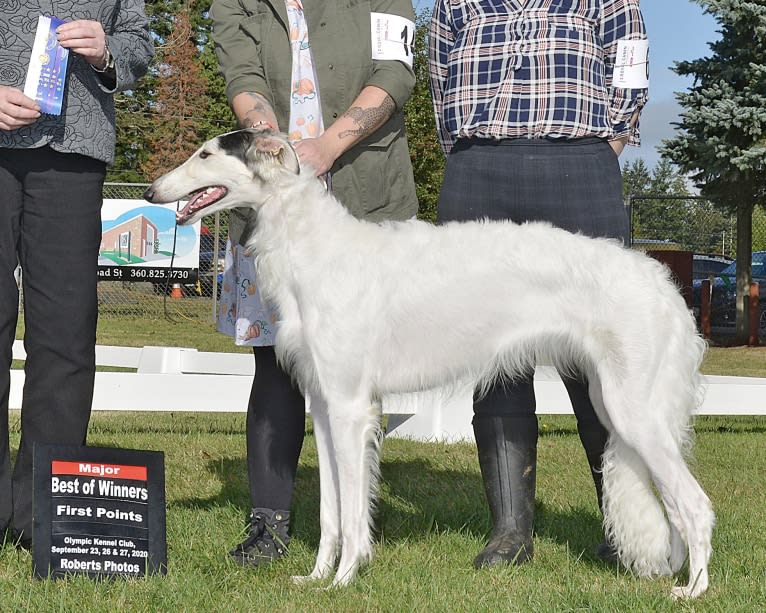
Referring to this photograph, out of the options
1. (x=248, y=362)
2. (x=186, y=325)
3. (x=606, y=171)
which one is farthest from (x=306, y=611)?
(x=186, y=325)

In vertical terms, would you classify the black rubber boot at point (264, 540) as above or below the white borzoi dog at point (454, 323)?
below

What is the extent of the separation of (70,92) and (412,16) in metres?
1.47

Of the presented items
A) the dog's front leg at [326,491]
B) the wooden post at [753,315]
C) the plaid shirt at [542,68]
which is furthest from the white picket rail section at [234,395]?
the wooden post at [753,315]

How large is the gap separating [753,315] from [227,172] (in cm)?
1599

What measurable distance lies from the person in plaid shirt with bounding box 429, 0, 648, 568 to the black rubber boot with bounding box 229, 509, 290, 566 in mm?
840

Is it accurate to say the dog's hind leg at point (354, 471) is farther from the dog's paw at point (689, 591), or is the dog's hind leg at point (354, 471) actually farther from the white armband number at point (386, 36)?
the white armband number at point (386, 36)

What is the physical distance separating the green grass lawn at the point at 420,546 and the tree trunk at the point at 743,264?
11.2 m

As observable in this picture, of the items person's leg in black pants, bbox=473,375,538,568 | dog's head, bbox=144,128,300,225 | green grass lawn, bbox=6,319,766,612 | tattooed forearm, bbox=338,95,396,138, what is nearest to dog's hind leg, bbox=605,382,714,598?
green grass lawn, bbox=6,319,766,612

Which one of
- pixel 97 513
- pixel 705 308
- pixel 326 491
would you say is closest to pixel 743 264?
pixel 705 308

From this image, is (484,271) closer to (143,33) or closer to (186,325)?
(143,33)

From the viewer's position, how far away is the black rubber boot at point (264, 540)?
4.13 meters

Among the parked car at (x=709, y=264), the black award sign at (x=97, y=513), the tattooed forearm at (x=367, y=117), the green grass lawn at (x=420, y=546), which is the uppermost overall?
the parked car at (x=709, y=264)

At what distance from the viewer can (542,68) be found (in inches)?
155

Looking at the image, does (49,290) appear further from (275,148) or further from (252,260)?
(275,148)
